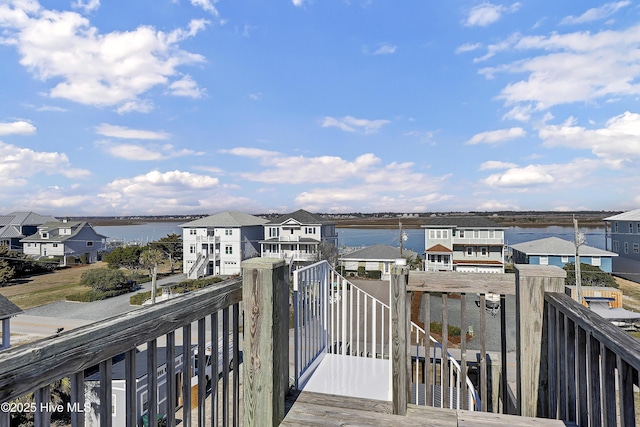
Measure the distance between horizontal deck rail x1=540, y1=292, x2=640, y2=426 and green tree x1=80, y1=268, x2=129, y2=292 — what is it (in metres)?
26.0

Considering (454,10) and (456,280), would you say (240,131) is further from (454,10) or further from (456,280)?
(456,280)

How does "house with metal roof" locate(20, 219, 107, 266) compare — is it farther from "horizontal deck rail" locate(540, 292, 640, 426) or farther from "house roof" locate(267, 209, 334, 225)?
"horizontal deck rail" locate(540, 292, 640, 426)

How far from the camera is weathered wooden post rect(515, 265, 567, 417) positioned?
6.80 feet

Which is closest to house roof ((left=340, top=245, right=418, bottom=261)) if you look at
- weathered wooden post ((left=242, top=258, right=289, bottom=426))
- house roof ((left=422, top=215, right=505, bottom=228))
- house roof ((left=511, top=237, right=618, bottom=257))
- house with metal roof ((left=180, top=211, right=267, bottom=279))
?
house roof ((left=422, top=215, right=505, bottom=228))

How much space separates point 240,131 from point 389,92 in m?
7.53

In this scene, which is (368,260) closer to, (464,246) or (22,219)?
(464,246)

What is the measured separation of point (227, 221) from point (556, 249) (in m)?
25.9

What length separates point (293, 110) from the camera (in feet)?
48.9

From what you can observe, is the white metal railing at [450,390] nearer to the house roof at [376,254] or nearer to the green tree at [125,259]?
the house roof at [376,254]

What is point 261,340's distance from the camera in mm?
1912

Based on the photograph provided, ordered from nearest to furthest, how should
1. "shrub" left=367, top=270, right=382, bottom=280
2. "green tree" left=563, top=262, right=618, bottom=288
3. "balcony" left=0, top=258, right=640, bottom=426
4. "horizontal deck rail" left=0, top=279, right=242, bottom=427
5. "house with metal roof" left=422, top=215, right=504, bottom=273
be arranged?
"horizontal deck rail" left=0, top=279, right=242, bottom=427 < "balcony" left=0, top=258, right=640, bottom=426 < "green tree" left=563, top=262, right=618, bottom=288 < "house with metal roof" left=422, top=215, right=504, bottom=273 < "shrub" left=367, top=270, right=382, bottom=280

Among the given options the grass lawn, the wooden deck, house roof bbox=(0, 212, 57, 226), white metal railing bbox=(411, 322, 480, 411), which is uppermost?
house roof bbox=(0, 212, 57, 226)

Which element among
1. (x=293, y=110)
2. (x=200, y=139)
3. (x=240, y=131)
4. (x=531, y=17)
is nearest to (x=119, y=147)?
(x=200, y=139)

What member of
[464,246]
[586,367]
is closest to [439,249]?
[464,246]
